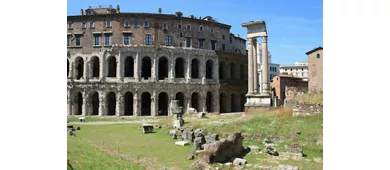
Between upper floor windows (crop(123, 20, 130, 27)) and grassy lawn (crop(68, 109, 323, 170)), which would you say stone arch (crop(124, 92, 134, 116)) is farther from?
grassy lawn (crop(68, 109, 323, 170))

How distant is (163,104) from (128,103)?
175 inches

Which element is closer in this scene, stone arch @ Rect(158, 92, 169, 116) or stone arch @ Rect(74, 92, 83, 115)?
stone arch @ Rect(74, 92, 83, 115)

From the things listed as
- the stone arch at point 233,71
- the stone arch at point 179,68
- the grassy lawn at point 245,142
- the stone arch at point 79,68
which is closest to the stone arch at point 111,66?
the stone arch at point 79,68

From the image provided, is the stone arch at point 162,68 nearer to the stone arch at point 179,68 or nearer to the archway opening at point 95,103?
the stone arch at point 179,68

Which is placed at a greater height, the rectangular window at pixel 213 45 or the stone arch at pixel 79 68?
the rectangular window at pixel 213 45

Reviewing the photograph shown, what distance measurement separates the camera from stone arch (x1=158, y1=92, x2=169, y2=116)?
36.7m

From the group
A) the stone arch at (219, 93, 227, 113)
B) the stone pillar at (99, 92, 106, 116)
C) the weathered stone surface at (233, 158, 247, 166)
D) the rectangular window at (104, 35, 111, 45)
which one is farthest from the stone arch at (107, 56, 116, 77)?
the weathered stone surface at (233, 158, 247, 166)

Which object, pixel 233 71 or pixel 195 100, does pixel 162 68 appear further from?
pixel 233 71

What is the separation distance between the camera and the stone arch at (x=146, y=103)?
3738 cm

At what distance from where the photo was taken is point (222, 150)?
35.3 feet
